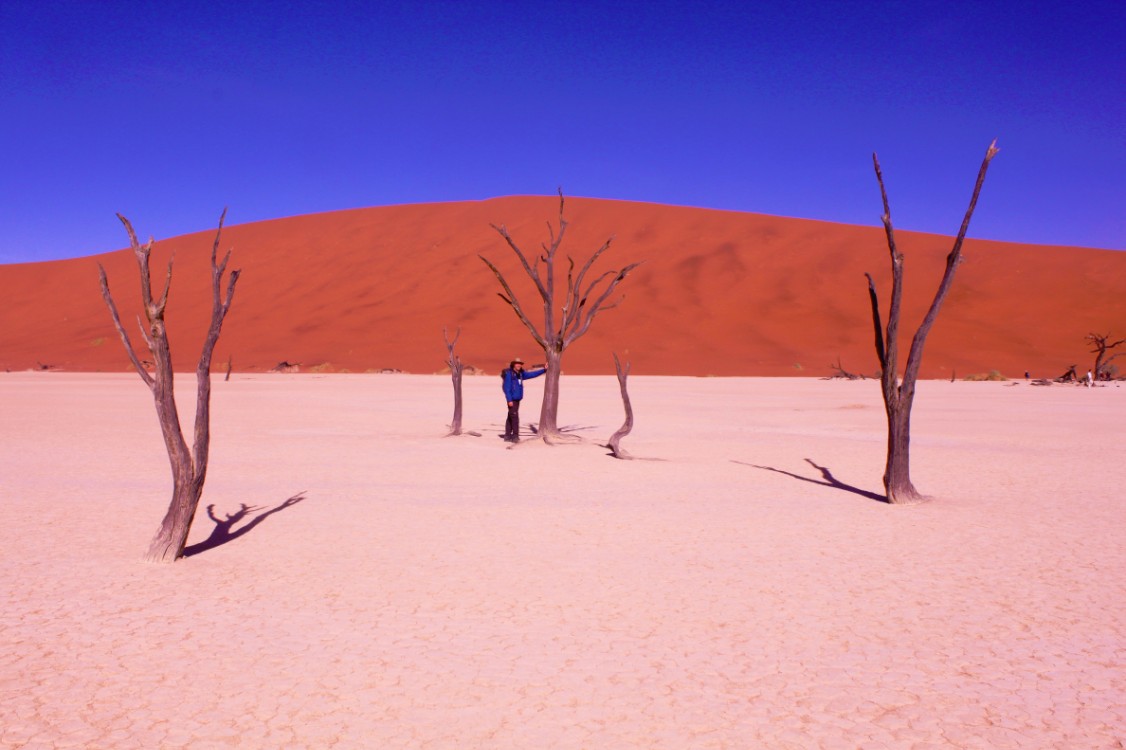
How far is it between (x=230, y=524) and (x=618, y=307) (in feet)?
175

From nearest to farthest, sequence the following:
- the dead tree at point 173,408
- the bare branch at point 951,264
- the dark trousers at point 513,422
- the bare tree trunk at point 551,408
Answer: the dead tree at point 173,408 < the bare branch at point 951,264 < the dark trousers at point 513,422 < the bare tree trunk at point 551,408

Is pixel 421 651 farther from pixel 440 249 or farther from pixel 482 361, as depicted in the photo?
pixel 440 249

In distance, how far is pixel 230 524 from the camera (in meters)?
9.22

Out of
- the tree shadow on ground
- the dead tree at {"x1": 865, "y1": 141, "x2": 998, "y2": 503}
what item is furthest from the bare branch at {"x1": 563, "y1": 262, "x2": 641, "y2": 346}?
the dead tree at {"x1": 865, "y1": 141, "x2": 998, "y2": 503}

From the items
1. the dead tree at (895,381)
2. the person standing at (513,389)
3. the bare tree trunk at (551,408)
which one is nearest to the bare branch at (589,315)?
the bare tree trunk at (551,408)

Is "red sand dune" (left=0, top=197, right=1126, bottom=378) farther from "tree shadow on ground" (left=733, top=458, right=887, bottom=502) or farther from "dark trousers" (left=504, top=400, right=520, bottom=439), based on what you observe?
"tree shadow on ground" (left=733, top=458, right=887, bottom=502)

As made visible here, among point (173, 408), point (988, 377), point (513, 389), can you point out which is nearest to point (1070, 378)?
point (988, 377)

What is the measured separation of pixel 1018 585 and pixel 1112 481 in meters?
6.85

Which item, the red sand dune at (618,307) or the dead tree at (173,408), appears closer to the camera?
the dead tree at (173,408)

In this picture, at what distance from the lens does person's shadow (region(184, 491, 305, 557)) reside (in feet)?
26.8

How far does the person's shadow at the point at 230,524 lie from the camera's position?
26.8 ft

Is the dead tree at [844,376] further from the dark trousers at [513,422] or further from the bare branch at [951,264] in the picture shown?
the bare branch at [951,264]

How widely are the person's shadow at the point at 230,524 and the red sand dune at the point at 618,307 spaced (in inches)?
1575

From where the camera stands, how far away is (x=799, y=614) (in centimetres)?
616
